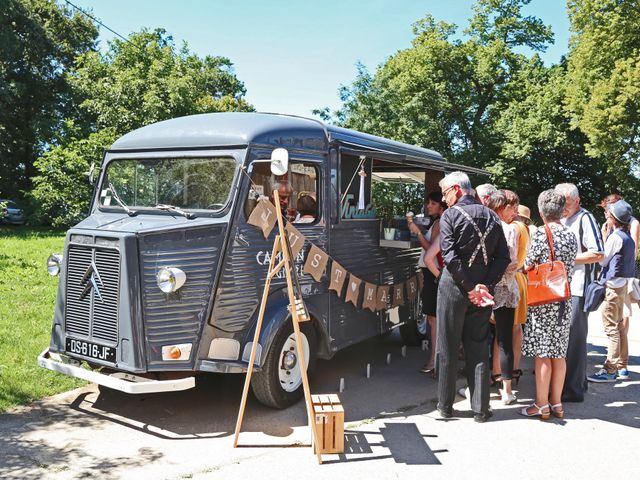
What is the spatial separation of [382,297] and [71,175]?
1633 cm

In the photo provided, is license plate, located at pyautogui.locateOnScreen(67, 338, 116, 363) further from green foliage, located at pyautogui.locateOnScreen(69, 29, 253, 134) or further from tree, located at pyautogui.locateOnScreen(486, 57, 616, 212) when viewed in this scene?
tree, located at pyautogui.locateOnScreen(486, 57, 616, 212)

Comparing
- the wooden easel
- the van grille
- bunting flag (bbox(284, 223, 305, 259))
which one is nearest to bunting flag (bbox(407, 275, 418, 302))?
bunting flag (bbox(284, 223, 305, 259))

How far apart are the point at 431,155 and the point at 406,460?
16.2 feet

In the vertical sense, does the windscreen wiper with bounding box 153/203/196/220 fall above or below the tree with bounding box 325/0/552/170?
below

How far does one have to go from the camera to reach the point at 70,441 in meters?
4.48

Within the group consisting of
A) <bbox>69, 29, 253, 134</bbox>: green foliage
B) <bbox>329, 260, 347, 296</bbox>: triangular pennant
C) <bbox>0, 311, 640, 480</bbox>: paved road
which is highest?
<bbox>69, 29, 253, 134</bbox>: green foliage

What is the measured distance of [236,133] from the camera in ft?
16.3

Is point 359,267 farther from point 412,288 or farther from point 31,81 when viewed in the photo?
point 31,81

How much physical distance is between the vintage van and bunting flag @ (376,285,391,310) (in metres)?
0.52

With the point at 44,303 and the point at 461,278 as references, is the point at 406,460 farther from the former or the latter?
the point at 44,303

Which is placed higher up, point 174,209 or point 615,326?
point 174,209

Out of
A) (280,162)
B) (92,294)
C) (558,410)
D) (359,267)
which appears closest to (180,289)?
(92,294)

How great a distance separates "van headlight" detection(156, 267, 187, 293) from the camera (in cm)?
442

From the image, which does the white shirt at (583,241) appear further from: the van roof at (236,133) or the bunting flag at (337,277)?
the van roof at (236,133)
